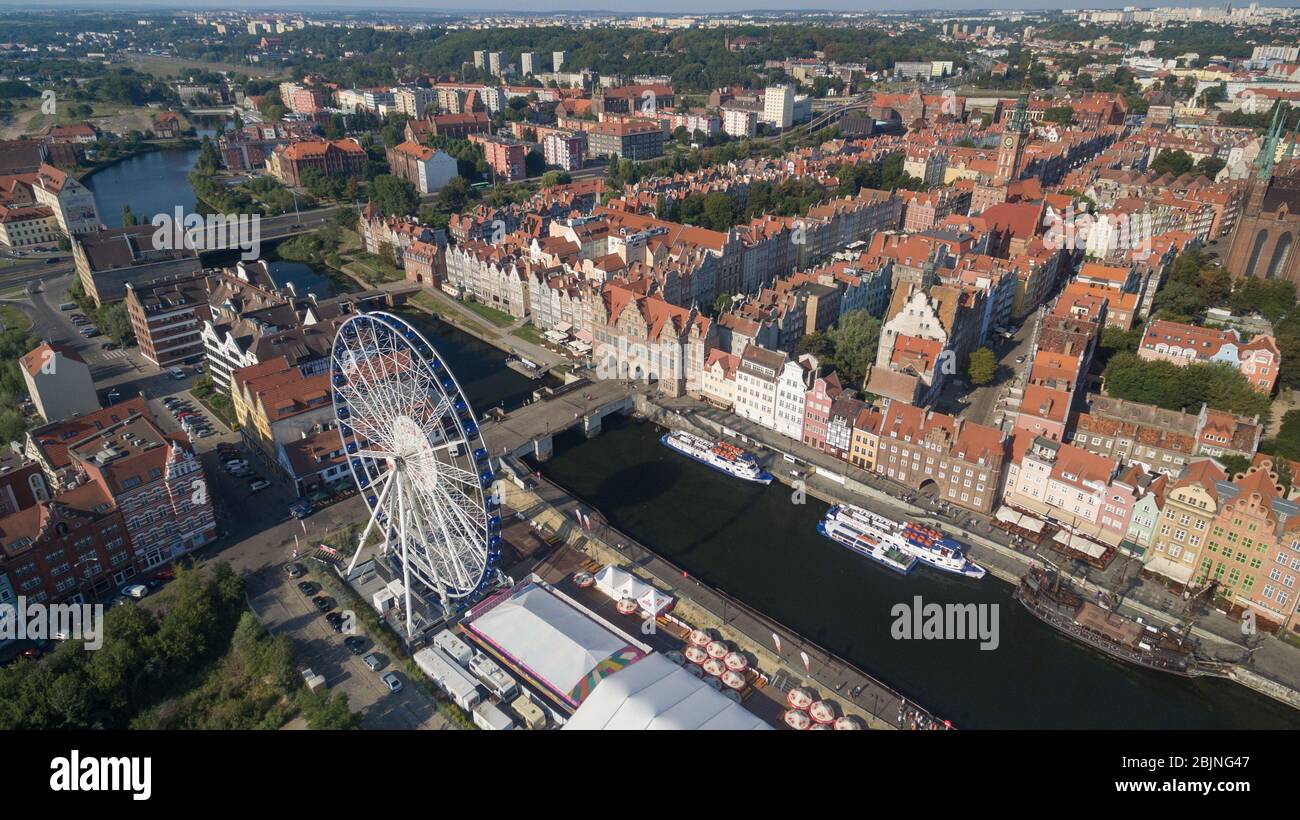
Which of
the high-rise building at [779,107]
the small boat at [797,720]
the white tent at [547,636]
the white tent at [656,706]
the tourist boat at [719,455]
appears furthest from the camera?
the high-rise building at [779,107]

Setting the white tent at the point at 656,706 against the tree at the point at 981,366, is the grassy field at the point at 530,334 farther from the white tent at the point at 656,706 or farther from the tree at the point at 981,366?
the white tent at the point at 656,706

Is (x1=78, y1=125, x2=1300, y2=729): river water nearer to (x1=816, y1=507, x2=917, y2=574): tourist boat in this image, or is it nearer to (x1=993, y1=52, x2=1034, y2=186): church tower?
(x1=816, y1=507, x2=917, y2=574): tourist boat

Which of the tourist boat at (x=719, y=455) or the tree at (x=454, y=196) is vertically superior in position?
the tree at (x=454, y=196)

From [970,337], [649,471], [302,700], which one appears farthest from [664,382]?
[302,700]

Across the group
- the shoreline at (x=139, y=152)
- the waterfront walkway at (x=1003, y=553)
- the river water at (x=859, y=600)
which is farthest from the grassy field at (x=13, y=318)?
the shoreline at (x=139, y=152)

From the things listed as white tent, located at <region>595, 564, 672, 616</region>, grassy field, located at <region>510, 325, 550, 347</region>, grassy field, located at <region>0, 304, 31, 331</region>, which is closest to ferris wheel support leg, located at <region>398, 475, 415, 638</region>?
white tent, located at <region>595, 564, 672, 616</region>

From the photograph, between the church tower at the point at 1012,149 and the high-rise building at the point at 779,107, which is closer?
the church tower at the point at 1012,149

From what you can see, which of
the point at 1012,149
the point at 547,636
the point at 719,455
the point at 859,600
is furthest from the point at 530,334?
the point at 1012,149

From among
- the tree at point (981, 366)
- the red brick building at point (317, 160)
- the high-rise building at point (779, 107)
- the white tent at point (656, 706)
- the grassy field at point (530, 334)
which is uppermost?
the high-rise building at point (779, 107)
